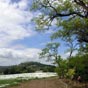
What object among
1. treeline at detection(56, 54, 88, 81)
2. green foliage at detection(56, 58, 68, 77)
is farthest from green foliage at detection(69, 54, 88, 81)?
green foliage at detection(56, 58, 68, 77)

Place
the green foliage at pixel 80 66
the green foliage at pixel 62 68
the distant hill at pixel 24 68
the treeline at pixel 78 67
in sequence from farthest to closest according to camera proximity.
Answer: the distant hill at pixel 24 68
the green foliage at pixel 62 68
the green foliage at pixel 80 66
the treeline at pixel 78 67

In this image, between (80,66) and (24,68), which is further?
(24,68)

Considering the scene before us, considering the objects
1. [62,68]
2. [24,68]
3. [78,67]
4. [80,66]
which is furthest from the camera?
[24,68]

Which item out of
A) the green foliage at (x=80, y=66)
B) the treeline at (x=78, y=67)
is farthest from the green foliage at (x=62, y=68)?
the green foliage at (x=80, y=66)

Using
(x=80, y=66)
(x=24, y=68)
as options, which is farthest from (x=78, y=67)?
(x=24, y=68)

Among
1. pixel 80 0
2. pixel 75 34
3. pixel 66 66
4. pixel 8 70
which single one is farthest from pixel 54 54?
pixel 80 0

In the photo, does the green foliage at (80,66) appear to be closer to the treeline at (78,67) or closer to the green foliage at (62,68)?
the treeline at (78,67)

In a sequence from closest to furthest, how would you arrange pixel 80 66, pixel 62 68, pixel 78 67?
pixel 80 66 → pixel 78 67 → pixel 62 68

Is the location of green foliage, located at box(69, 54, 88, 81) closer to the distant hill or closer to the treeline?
the treeline

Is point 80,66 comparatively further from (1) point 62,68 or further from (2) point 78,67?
(1) point 62,68

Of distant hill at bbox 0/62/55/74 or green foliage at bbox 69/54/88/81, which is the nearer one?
green foliage at bbox 69/54/88/81

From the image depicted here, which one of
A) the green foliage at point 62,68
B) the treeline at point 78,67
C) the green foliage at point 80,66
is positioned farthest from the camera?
the green foliage at point 62,68

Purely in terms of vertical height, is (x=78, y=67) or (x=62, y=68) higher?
(x=62, y=68)

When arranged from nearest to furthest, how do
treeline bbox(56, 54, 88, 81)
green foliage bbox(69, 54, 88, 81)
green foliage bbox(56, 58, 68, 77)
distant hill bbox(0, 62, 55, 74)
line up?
treeline bbox(56, 54, 88, 81) < green foliage bbox(69, 54, 88, 81) < green foliage bbox(56, 58, 68, 77) < distant hill bbox(0, 62, 55, 74)
